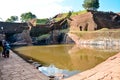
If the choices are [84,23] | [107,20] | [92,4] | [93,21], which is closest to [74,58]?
[93,21]

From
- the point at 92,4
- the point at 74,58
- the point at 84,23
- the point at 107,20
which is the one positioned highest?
the point at 92,4

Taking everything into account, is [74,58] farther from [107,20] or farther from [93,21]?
[107,20]

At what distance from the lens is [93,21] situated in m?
48.4

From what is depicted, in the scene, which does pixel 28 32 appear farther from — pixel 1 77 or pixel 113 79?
pixel 113 79

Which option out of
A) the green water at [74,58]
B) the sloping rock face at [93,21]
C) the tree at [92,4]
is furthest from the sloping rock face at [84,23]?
the tree at [92,4]

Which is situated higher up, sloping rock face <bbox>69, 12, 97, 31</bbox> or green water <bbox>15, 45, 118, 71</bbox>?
sloping rock face <bbox>69, 12, 97, 31</bbox>

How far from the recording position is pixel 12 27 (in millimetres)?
56406

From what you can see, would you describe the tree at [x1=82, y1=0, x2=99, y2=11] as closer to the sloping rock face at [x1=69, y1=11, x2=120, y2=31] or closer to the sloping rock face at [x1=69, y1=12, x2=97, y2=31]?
the sloping rock face at [x1=69, y1=11, x2=120, y2=31]

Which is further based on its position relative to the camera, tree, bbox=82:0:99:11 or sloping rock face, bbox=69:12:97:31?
tree, bbox=82:0:99:11

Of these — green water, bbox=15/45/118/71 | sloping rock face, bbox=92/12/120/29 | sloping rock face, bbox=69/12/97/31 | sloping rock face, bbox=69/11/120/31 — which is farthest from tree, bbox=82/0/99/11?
green water, bbox=15/45/118/71

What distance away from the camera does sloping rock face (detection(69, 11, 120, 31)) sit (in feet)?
160

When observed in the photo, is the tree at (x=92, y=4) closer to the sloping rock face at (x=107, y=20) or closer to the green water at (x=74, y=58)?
the sloping rock face at (x=107, y=20)

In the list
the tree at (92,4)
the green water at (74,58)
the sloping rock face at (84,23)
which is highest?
the tree at (92,4)

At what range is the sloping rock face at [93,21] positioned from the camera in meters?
→ 48.9
